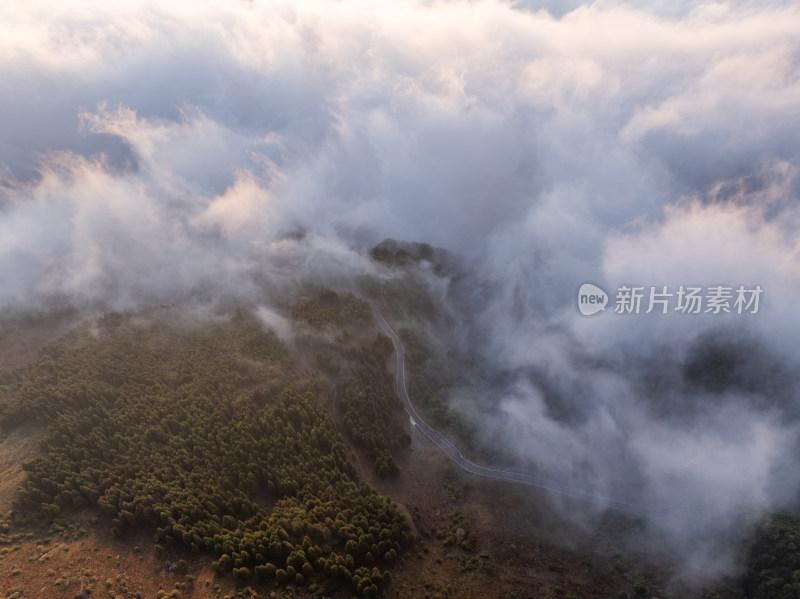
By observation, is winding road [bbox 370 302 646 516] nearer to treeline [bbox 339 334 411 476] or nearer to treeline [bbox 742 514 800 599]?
treeline [bbox 339 334 411 476]

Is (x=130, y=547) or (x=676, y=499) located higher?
(x=676, y=499)

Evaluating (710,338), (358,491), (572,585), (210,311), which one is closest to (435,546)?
(358,491)

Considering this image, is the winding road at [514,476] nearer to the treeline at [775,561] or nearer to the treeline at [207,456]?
the treeline at [775,561]

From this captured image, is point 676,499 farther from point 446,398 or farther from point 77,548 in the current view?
point 77,548

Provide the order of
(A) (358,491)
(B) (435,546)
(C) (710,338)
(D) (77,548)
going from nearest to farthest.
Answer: (D) (77,548), (B) (435,546), (A) (358,491), (C) (710,338)

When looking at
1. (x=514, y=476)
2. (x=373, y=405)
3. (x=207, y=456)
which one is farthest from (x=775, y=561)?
(x=207, y=456)

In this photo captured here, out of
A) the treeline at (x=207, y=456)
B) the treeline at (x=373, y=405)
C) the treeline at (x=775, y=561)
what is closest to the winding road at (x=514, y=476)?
the treeline at (x=373, y=405)
